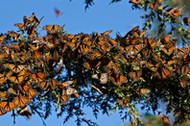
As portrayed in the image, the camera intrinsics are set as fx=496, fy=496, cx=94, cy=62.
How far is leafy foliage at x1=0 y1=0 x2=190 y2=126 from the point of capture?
3818 millimetres

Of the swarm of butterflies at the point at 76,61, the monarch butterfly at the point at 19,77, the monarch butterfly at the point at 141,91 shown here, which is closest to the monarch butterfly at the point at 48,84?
the swarm of butterflies at the point at 76,61

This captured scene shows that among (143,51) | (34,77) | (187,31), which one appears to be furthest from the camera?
(187,31)

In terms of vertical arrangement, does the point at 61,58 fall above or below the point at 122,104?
above

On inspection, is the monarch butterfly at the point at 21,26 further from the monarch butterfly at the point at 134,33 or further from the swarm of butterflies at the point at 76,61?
the monarch butterfly at the point at 134,33

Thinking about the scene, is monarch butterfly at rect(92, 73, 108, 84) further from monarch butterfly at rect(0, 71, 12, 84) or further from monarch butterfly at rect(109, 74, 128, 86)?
monarch butterfly at rect(0, 71, 12, 84)

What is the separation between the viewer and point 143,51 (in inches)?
160

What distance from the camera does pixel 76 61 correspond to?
13.1ft

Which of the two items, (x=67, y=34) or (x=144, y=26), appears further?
(x=144, y=26)

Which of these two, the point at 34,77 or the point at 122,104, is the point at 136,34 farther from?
the point at 34,77

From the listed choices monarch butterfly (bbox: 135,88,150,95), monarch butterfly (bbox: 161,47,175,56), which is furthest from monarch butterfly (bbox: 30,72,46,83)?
monarch butterfly (bbox: 161,47,175,56)

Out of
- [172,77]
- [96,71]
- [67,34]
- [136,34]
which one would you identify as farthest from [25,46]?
[172,77]

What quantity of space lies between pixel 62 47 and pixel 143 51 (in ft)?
2.20

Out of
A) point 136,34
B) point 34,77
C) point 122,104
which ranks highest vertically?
point 136,34

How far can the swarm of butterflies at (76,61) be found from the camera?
3799 millimetres
